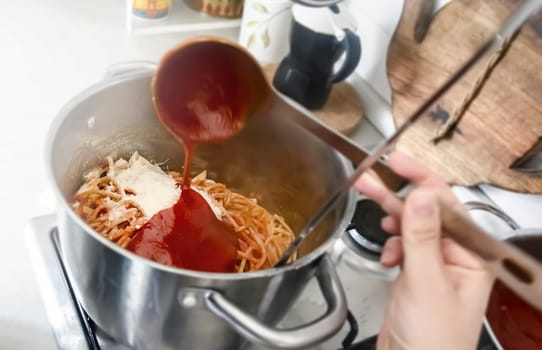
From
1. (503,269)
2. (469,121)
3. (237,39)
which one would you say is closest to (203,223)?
(503,269)

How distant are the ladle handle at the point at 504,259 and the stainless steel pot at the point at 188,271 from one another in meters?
0.13

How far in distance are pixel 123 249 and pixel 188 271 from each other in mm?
59

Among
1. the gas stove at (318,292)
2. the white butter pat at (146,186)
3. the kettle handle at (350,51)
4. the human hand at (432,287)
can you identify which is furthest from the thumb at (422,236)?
the kettle handle at (350,51)

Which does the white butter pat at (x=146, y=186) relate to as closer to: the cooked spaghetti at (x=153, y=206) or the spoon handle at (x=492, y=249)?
the cooked spaghetti at (x=153, y=206)

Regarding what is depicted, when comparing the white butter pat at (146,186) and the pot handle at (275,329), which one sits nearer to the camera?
the pot handle at (275,329)

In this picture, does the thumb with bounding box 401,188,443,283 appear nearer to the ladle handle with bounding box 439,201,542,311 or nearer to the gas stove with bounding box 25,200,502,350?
the ladle handle with bounding box 439,201,542,311

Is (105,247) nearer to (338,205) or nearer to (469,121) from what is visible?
(338,205)

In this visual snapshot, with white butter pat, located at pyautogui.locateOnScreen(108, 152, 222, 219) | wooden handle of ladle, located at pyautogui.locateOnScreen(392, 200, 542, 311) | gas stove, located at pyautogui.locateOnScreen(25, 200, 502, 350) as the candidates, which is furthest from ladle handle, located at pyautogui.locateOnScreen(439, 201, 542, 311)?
white butter pat, located at pyautogui.locateOnScreen(108, 152, 222, 219)

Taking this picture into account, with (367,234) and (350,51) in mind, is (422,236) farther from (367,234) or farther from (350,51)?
(350,51)

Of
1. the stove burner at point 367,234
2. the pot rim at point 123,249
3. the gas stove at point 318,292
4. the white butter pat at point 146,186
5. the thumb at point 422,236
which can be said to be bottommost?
the gas stove at point 318,292

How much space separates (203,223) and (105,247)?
0.19 meters

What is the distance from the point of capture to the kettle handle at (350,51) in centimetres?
90

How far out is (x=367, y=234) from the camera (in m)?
0.80

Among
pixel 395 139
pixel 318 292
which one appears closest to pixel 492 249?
pixel 395 139
